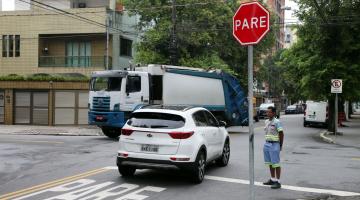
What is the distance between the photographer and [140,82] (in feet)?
73.3

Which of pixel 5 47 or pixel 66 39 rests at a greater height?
pixel 66 39

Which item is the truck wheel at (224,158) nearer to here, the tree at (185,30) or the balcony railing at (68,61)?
the tree at (185,30)

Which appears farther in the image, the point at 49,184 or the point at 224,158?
the point at 224,158

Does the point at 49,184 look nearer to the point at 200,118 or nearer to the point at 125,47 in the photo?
the point at 200,118

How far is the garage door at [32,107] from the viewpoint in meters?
33.0

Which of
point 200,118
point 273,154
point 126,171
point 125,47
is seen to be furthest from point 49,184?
point 125,47

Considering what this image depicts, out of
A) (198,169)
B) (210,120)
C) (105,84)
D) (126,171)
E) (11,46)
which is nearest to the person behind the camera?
(198,169)

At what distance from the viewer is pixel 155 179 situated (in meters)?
11.3

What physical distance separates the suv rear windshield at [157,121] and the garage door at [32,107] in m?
23.0

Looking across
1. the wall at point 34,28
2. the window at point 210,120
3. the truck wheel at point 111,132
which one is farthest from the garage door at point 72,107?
the window at point 210,120

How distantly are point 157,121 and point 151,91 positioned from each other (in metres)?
12.1

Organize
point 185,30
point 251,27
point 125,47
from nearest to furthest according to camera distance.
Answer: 1. point 251,27
2. point 185,30
3. point 125,47

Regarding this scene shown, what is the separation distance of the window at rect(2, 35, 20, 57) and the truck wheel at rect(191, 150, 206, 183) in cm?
3484

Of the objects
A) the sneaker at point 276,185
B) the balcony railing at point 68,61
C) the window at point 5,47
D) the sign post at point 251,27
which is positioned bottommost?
the sneaker at point 276,185
